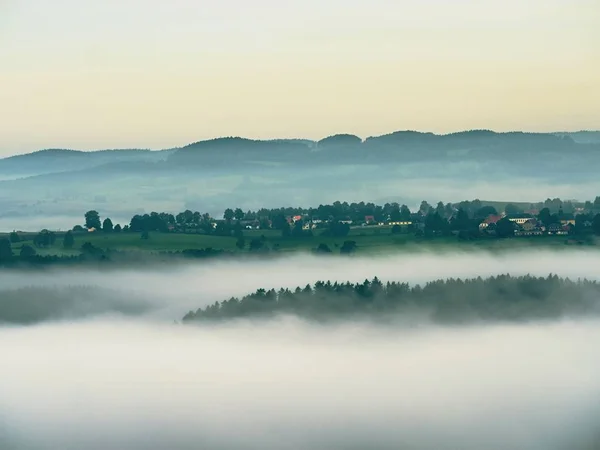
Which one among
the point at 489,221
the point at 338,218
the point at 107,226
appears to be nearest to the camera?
the point at 489,221

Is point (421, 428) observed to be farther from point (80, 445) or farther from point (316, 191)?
point (316, 191)

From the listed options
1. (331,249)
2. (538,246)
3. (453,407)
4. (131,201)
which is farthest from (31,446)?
(131,201)

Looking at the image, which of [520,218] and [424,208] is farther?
[424,208]

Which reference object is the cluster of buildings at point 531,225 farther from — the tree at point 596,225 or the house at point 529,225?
the tree at point 596,225

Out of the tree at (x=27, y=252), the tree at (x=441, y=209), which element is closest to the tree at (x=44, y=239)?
the tree at (x=27, y=252)

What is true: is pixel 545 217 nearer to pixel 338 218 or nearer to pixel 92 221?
pixel 338 218

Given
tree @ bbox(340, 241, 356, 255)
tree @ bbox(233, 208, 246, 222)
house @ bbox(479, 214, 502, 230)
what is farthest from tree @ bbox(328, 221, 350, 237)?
house @ bbox(479, 214, 502, 230)

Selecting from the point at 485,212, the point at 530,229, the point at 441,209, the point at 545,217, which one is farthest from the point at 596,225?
the point at 441,209
